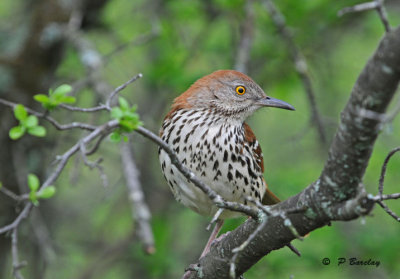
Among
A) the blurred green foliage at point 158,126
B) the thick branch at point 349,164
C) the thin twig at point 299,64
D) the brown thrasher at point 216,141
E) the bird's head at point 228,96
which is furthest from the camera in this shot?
the blurred green foliage at point 158,126

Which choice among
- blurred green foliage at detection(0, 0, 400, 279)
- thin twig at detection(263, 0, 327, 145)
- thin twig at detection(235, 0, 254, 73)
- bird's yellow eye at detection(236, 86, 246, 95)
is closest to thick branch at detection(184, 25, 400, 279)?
bird's yellow eye at detection(236, 86, 246, 95)

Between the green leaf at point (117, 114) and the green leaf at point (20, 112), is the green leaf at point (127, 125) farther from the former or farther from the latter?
the green leaf at point (20, 112)

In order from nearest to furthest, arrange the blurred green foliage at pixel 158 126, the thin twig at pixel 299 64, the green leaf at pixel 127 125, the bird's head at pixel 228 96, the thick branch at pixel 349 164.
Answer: the thick branch at pixel 349 164, the green leaf at pixel 127 125, the bird's head at pixel 228 96, the thin twig at pixel 299 64, the blurred green foliage at pixel 158 126

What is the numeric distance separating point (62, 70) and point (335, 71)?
11.1ft

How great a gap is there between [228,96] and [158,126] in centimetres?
200

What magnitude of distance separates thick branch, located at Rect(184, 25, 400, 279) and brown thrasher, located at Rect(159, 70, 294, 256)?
983 millimetres

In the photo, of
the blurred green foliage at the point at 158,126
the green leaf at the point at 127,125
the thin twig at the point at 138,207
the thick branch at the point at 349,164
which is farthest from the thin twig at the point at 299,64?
the green leaf at the point at 127,125

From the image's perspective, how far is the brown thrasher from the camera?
3.86 meters

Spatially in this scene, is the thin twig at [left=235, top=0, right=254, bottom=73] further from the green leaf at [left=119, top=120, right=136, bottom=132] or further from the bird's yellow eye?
the green leaf at [left=119, top=120, right=136, bottom=132]

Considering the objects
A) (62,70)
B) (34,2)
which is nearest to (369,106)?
(34,2)

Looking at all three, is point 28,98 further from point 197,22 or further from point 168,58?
point 197,22

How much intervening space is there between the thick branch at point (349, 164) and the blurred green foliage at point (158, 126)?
2.51m

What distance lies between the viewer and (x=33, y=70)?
5.55m

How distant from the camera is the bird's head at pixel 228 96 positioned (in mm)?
4371
